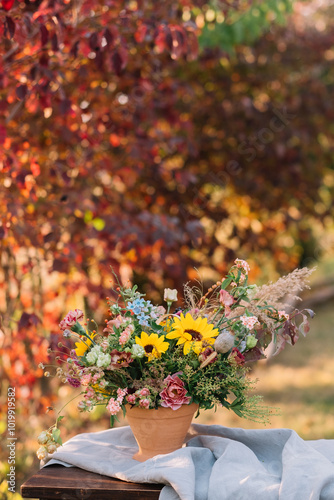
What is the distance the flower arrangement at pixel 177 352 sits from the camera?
152 cm

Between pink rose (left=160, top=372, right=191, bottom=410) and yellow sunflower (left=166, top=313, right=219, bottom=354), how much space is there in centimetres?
8

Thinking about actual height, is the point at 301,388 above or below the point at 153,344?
below

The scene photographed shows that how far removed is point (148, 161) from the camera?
12.1 feet

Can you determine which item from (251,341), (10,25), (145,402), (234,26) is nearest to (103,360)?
(145,402)

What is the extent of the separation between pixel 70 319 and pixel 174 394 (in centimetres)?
35

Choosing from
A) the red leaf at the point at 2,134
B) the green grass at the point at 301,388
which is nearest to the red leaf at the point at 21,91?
the red leaf at the point at 2,134

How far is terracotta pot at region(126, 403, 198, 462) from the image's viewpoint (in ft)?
5.13

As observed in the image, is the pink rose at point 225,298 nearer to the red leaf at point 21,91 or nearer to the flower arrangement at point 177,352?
the flower arrangement at point 177,352

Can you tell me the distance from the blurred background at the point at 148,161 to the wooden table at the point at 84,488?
3.45 feet

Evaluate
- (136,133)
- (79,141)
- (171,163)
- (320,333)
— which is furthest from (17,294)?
(320,333)

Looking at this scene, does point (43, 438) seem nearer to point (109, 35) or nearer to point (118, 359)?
point (118, 359)

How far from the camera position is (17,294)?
124 inches

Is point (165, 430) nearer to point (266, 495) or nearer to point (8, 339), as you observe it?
point (266, 495)

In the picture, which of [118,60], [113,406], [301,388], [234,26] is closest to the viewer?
[113,406]
